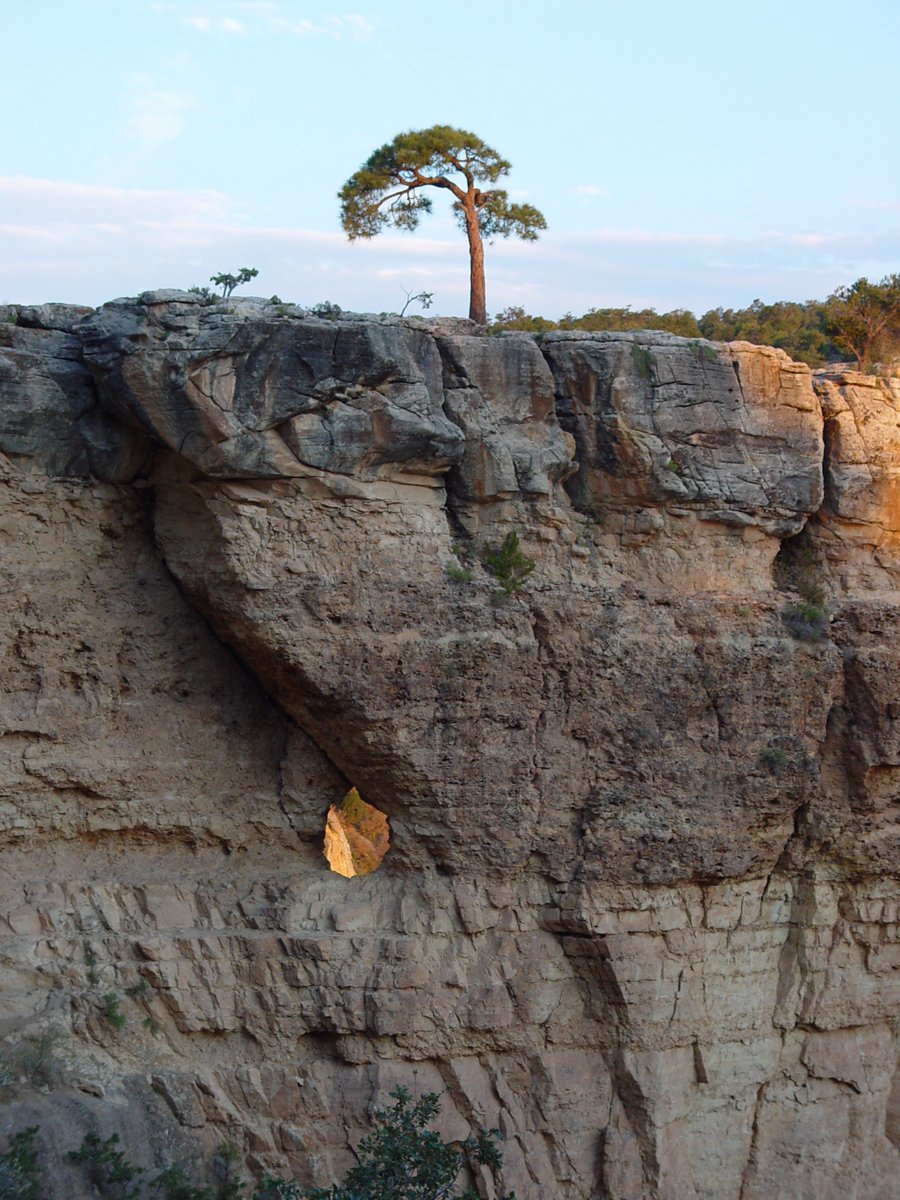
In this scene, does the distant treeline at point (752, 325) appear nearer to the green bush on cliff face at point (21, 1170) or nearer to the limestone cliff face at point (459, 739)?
the limestone cliff face at point (459, 739)

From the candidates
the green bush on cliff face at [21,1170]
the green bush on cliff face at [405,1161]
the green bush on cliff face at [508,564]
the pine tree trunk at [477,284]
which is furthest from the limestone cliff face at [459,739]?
the pine tree trunk at [477,284]

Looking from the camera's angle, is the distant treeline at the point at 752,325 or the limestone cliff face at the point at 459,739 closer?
the limestone cliff face at the point at 459,739

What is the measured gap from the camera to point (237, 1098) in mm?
13086

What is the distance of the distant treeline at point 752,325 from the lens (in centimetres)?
1798

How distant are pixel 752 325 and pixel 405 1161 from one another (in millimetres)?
15647

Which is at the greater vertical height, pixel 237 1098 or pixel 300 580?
pixel 300 580

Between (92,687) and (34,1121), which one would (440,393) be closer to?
(92,687)

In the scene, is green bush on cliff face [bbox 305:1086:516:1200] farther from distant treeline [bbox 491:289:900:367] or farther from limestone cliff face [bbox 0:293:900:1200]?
distant treeline [bbox 491:289:900:367]

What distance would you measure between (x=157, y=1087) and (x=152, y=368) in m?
6.62

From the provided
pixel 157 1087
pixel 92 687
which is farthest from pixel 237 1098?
pixel 92 687

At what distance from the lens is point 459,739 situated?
527 inches

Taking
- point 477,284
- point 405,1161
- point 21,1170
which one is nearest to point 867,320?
point 477,284

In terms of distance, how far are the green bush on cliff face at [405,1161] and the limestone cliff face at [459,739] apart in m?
0.49

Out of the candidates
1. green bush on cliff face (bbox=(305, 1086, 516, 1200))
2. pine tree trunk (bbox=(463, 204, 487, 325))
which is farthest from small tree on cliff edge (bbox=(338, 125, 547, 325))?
green bush on cliff face (bbox=(305, 1086, 516, 1200))
